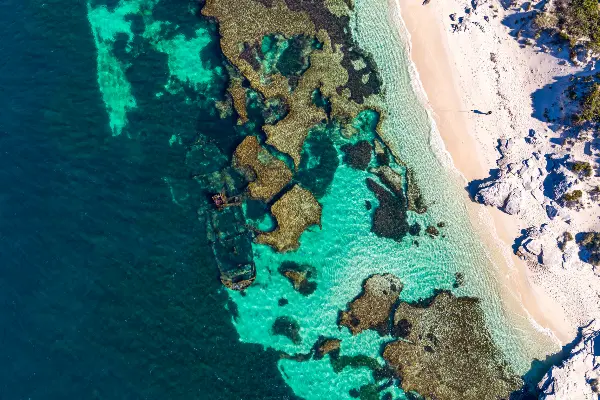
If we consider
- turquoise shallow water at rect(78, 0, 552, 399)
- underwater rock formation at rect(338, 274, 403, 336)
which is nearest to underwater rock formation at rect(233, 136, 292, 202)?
turquoise shallow water at rect(78, 0, 552, 399)

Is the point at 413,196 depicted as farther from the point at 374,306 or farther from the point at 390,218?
the point at 374,306

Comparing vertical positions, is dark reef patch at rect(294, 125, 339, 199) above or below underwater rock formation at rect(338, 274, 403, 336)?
above

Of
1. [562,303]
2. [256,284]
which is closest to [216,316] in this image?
[256,284]

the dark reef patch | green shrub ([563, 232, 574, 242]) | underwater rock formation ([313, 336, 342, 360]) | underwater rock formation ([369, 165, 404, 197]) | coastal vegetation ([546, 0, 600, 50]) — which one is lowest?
underwater rock formation ([313, 336, 342, 360])

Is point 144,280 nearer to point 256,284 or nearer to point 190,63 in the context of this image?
point 256,284

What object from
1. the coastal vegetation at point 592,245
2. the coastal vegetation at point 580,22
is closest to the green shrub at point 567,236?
the coastal vegetation at point 592,245

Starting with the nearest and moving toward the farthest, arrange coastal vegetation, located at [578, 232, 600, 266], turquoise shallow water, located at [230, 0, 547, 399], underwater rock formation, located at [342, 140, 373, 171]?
coastal vegetation, located at [578, 232, 600, 266]
turquoise shallow water, located at [230, 0, 547, 399]
underwater rock formation, located at [342, 140, 373, 171]

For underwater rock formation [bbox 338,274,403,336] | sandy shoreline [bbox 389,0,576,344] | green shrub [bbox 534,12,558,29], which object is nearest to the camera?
sandy shoreline [bbox 389,0,576,344]

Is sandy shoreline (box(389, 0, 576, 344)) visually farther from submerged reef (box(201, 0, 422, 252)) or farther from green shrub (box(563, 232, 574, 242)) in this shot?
submerged reef (box(201, 0, 422, 252))
